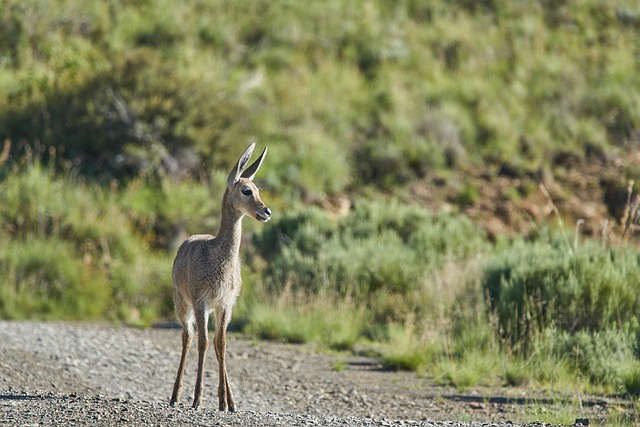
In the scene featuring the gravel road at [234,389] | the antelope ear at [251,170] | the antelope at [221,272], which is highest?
the antelope ear at [251,170]

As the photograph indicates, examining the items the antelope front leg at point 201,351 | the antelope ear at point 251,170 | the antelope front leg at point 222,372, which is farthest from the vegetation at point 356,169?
the antelope ear at point 251,170

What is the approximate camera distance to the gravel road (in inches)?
307

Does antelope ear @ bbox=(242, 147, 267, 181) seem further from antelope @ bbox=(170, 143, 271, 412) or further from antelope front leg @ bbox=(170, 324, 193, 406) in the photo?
antelope front leg @ bbox=(170, 324, 193, 406)

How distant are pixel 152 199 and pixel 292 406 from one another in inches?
384

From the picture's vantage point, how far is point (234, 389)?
1105 centimetres

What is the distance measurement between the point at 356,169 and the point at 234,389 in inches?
493

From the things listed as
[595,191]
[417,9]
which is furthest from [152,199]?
[417,9]

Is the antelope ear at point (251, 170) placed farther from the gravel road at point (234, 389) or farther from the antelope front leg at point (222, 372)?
the gravel road at point (234, 389)

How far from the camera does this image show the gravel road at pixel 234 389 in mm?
7785

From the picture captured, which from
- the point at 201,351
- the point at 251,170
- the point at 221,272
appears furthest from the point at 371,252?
the point at 201,351

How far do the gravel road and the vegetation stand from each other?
63 cm

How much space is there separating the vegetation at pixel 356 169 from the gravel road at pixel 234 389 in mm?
627

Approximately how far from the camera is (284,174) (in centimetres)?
2183

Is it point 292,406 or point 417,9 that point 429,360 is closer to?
point 292,406
